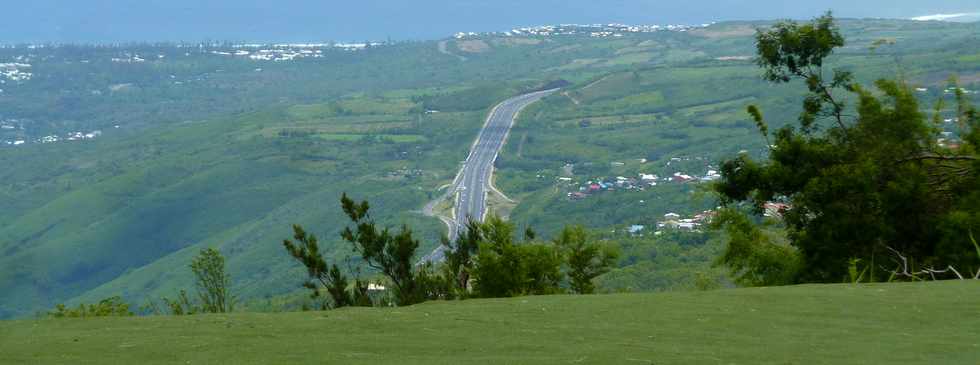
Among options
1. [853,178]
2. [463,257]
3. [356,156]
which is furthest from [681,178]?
[463,257]

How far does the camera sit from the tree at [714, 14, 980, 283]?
1551 centimetres

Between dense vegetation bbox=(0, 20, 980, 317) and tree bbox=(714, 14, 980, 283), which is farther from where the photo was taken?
dense vegetation bbox=(0, 20, 980, 317)

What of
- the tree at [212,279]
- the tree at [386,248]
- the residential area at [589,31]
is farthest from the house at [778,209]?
the residential area at [589,31]

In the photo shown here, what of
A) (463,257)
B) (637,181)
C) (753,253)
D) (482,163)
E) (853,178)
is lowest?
(482,163)

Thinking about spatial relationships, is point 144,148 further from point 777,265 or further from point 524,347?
point 524,347

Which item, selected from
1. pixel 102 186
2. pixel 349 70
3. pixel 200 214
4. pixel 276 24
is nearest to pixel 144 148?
pixel 102 186

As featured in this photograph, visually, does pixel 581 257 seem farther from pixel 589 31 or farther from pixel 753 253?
pixel 589 31

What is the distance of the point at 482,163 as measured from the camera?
74.6m

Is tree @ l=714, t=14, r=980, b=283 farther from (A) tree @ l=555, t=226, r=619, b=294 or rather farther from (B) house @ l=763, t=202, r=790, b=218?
(A) tree @ l=555, t=226, r=619, b=294

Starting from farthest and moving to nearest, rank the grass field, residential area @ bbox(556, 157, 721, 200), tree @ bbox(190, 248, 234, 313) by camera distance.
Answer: residential area @ bbox(556, 157, 721, 200) < tree @ bbox(190, 248, 234, 313) < the grass field

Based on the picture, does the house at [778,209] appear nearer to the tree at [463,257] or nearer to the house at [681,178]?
the tree at [463,257]

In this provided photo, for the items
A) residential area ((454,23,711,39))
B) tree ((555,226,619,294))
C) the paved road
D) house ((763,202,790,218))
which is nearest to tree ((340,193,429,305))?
tree ((555,226,619,294))

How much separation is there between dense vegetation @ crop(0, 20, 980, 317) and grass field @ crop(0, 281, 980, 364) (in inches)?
488

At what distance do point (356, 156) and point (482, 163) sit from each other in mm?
10639
